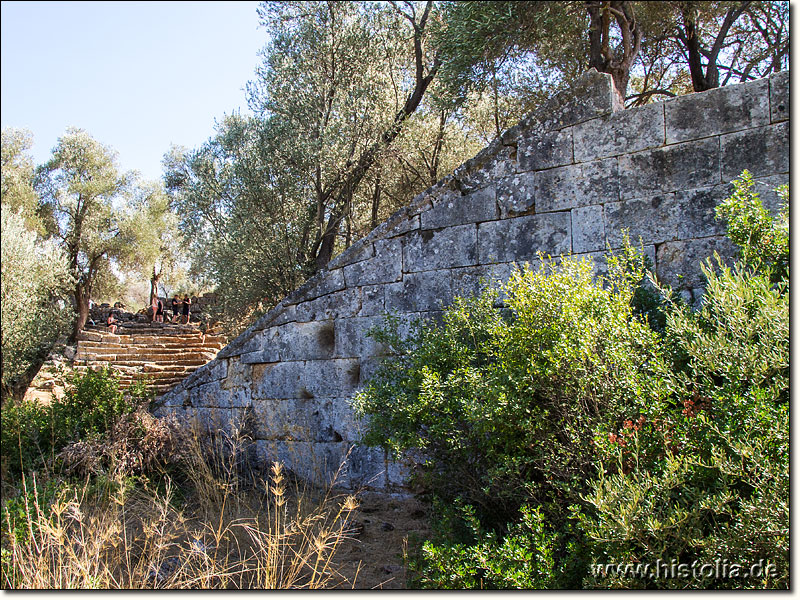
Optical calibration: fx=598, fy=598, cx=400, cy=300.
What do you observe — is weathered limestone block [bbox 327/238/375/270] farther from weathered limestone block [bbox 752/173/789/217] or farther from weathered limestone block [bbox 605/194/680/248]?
weathered limestone block [bbox 752/173/789/217]

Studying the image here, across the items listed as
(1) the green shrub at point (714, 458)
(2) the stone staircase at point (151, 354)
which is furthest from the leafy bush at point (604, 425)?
(2) the stone staircase at point (151, 354)

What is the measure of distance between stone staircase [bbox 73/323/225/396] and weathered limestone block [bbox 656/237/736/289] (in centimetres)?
1105

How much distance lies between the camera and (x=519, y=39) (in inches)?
392

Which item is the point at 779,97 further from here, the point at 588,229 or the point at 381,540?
the point at 381,540

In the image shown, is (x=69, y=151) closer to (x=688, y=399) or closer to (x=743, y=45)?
(x=743, y=45)

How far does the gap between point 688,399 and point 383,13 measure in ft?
33.0

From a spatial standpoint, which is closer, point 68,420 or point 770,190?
point 770,190

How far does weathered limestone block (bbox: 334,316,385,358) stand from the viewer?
6051mm

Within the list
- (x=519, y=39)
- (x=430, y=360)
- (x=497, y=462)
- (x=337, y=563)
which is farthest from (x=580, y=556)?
(x=519, y=39)

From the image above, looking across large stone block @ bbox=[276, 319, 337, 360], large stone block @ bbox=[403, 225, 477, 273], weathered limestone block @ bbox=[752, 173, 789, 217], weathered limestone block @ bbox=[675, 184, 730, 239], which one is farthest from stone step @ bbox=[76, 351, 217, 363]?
weathered limestone block @ bbox=[752, 173, 789, 217]

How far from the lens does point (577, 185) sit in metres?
5.29

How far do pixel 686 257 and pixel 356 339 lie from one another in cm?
316

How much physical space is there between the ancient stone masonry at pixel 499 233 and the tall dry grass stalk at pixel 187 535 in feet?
1.94

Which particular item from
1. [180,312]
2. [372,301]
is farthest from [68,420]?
[180,312]
